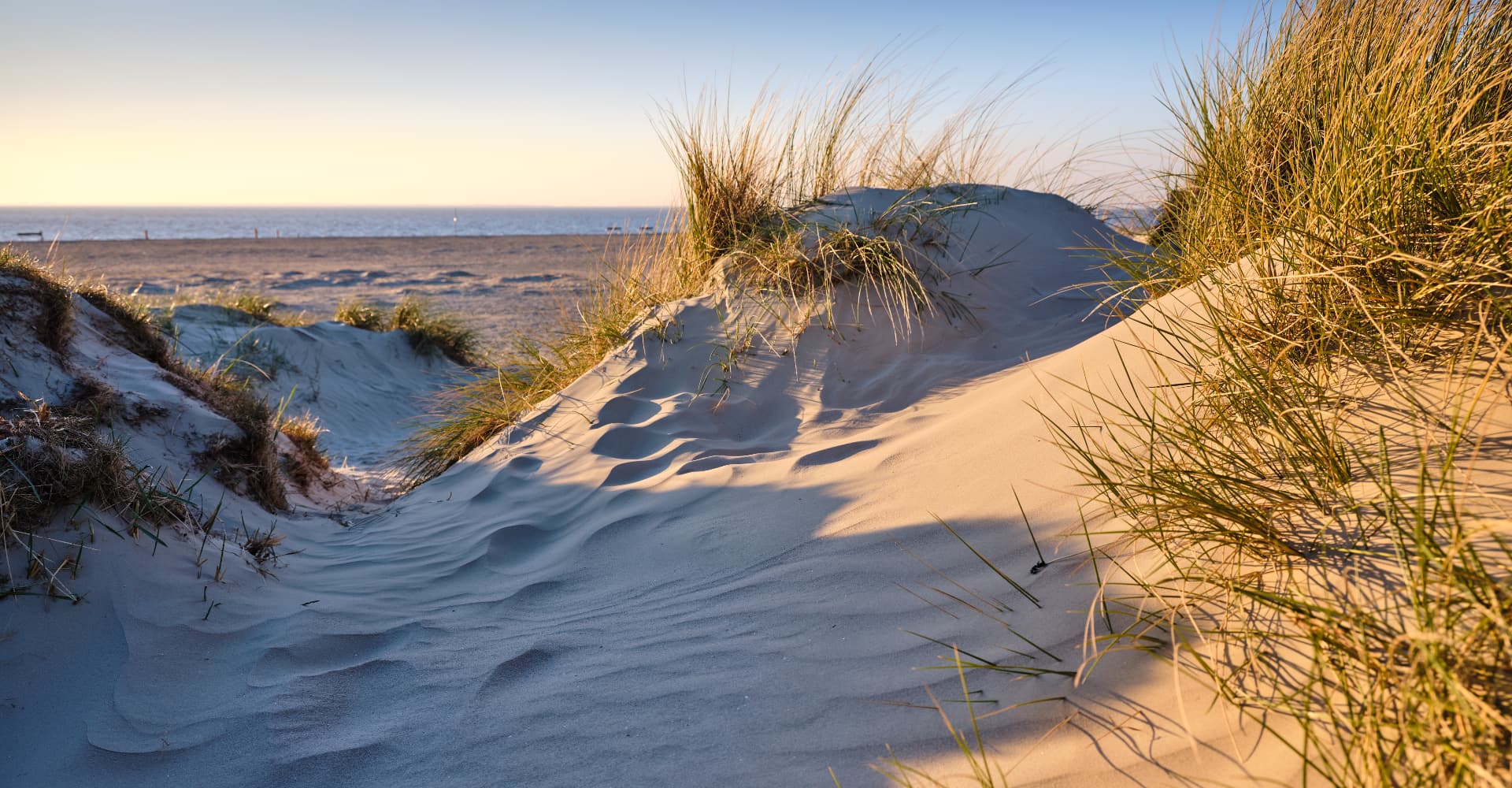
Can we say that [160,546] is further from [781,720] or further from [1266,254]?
[1266,254]

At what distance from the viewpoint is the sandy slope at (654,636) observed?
4.83 feet

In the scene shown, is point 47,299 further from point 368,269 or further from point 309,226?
point 309,226

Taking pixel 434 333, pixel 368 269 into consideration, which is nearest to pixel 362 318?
pixel 434 333

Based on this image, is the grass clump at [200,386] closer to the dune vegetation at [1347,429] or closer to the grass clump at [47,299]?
the grass clump at [47,299]

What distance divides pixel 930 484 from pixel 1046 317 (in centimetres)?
220

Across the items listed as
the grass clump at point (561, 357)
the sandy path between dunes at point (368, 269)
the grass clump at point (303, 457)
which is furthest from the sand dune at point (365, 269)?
the grass clump at point (303, 457)

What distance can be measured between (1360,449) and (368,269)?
1940cm

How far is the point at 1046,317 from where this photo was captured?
165 inches

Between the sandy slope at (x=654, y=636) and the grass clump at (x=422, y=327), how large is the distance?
462 cm

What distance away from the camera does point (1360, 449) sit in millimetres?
1489

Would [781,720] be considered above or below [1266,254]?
below

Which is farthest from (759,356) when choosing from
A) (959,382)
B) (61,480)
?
(61,480)

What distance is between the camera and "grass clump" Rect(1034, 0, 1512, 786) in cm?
101

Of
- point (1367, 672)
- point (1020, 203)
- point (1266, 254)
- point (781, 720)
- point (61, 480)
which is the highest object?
point (1020, 203)
